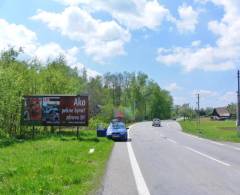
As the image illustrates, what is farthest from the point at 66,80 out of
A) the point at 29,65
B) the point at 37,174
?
the point at 37,174

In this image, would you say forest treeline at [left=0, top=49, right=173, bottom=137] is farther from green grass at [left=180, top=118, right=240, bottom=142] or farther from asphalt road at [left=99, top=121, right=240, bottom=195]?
asphalt road at [left=99, top=121, right=240, bottom=195]

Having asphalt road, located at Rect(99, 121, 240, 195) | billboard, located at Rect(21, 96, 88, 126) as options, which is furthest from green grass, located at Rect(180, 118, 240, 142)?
asphalt road, located at Rect(99, 121, 240, 195)

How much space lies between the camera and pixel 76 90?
190 feet

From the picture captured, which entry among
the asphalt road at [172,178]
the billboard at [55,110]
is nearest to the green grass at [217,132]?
the billboard at [55,110]

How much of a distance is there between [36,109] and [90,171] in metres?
24.4

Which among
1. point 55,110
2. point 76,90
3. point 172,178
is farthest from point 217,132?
point 172,178

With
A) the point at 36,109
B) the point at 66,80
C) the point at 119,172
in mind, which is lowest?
the point at 119,172

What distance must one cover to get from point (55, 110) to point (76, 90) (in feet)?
62.0

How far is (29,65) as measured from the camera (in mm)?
56031

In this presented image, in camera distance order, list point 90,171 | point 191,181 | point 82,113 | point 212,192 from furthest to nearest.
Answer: point 82,113
point 90,171
point 191,181
point 212,192

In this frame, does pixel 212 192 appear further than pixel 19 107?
No

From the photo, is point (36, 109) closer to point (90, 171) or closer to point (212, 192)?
point (90, 171)

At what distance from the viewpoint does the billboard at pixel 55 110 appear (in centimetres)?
3881

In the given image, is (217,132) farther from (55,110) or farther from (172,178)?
(172,178)
